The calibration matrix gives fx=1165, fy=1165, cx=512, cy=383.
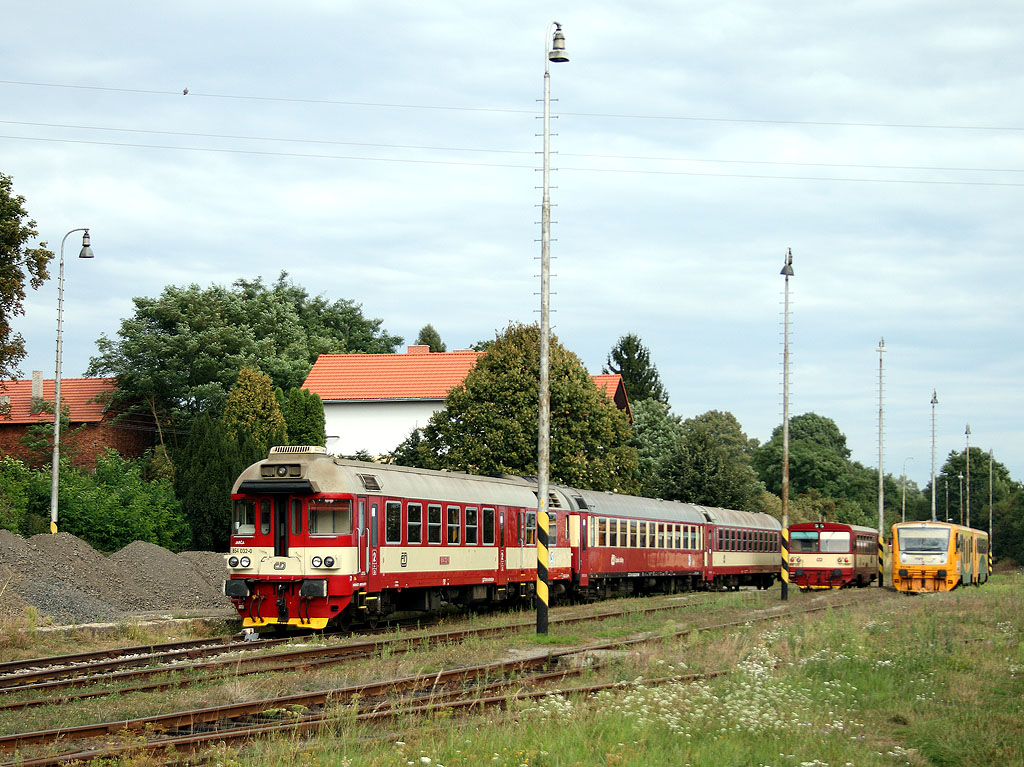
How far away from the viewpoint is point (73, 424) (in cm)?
5969

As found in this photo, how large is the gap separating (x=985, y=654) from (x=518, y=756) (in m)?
10.6

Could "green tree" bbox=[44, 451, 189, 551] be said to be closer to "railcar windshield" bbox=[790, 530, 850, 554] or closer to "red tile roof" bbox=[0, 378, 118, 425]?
"red tile roof" bbox=[0, 378, 118, 425]

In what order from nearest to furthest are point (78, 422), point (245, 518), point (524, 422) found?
1. point (245, 518)
2. point (524, 422)
3. point (78, 422)

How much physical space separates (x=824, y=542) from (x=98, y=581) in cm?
2601

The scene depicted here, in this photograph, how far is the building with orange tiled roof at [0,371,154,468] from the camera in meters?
57.2

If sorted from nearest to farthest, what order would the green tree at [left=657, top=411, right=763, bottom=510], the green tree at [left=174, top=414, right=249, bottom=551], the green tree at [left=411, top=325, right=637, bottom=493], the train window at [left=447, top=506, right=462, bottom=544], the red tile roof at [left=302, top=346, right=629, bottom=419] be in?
the train window at [left=447, top=506, right=462, bottom=544]
the green tree at [left=174, top=414, right=249, bottom=551]
the green tree at [left=411, top=325, right=637, bottom=493]
the green tree at [left=657, top=411, right=763, bottom=510]
the red tile roof at [left=302, top=346, right=629, bottom=419]

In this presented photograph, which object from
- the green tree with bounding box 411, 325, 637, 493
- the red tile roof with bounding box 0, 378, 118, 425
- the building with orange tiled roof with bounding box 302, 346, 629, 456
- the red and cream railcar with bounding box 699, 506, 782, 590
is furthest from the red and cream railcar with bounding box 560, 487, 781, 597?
the red tile roof with bounding box 0, 378, 118, 425

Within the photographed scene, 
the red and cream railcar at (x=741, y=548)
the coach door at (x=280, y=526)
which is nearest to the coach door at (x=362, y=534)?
the coach door at (x=280, y=526)

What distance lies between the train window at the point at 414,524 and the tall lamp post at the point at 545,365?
2640 millimetres

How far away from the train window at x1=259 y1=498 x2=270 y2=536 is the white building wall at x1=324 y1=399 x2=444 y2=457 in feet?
140

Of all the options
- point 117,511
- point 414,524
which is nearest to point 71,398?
point 117,511

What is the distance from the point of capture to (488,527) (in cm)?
2652

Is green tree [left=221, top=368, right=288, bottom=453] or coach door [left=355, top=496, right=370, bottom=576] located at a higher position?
green tree [left=221, top=368, right=288, bottom=453]

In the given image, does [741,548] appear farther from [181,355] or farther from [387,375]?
[181,355]
